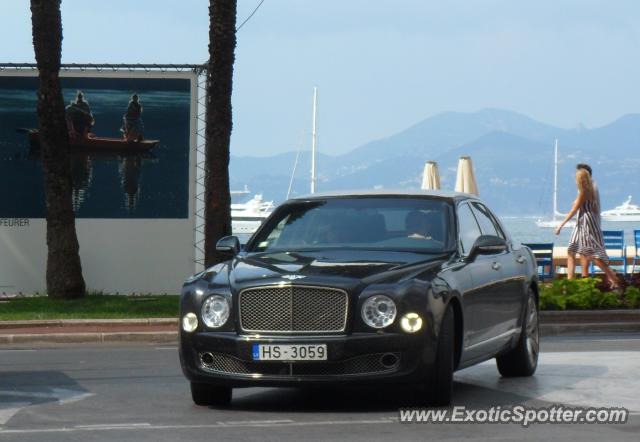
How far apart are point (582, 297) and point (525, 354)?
8804 millimetres

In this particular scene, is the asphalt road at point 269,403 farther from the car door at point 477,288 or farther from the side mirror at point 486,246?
the side mirror at point 486,246

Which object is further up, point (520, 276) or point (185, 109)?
point (185, 109)

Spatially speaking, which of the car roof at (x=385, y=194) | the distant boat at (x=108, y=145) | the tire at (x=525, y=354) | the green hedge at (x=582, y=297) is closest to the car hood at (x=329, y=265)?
the car roof at (x=385, y=194)

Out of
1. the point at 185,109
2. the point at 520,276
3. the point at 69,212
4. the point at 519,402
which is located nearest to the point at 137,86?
the point at 185,109

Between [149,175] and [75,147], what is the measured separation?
134 centimetres

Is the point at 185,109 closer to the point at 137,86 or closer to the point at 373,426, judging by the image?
the point at 137,86

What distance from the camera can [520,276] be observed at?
1367 centimetres

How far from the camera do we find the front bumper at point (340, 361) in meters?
11.0

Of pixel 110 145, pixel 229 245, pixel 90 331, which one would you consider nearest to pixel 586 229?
pixel 110 145

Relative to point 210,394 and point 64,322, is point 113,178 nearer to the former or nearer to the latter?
point 64,322

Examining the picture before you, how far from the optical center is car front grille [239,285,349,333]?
36.3 ft

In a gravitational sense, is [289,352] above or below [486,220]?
below

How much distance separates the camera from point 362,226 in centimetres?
1257

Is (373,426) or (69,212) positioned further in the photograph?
(69,212)
